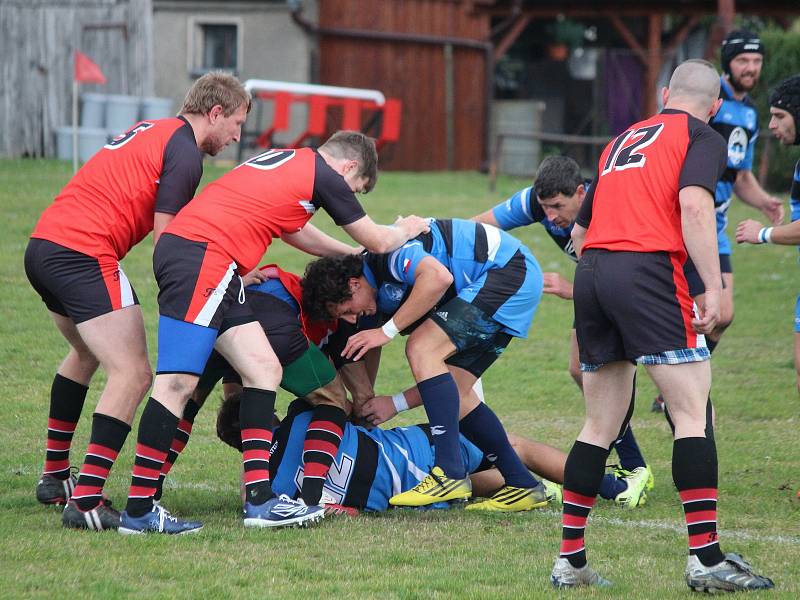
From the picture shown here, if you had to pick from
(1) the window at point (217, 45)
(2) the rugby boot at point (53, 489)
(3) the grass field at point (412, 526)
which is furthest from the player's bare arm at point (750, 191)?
(1) the window at point (217, 45)

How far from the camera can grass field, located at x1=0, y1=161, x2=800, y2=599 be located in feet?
14.6

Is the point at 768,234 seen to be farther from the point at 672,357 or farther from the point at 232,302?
the point at 232,302

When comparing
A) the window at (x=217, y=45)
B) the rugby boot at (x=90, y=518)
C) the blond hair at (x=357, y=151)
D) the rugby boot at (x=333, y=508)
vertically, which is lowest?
the rugby boot at (x=333, y=508)

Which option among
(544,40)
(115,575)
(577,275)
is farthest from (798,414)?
(544,40)

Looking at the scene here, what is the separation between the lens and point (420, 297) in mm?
5754

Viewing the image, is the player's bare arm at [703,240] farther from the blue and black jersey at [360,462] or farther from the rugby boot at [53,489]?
the rugby boot at [53,489]

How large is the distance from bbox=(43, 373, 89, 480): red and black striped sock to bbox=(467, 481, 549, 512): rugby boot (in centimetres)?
197

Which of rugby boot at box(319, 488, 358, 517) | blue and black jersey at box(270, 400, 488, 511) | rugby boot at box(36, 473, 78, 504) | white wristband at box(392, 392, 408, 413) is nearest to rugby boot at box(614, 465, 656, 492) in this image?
blue and black jersey at box(270, 400, 488, 511)

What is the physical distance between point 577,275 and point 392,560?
135 centimetres

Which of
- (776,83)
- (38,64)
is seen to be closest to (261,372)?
(38,64)

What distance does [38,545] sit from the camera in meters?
4.88

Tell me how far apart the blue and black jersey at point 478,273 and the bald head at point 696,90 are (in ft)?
5.19

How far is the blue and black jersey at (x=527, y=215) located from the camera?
666 cm

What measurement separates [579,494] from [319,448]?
59.3 inches
